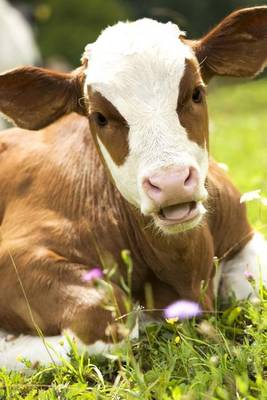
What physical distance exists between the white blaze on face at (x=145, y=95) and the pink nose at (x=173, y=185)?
0.14ft

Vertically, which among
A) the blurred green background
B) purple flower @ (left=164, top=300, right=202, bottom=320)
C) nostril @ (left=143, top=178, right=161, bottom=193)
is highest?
nostril @ (left=143, top=178, right=161, bottom=193)

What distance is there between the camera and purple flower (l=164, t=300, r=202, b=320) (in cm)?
456

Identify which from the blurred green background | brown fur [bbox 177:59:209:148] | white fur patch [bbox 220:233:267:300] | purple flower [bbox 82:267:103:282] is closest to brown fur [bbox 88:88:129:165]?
brown fur [bbox 177:59:209:148]

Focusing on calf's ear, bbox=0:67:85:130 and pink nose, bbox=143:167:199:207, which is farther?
calf's ear, bbox=0:67:85:130

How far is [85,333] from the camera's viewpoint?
454cm

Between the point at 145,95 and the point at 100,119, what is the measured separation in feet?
1.14

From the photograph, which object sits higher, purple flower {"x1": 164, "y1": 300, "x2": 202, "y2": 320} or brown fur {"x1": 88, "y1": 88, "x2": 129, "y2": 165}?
brown fur {"x1": 88, "y1": 88, "x2": 129, "y2": 165}

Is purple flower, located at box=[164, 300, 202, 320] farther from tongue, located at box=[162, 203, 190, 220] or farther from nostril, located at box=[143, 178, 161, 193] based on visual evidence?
nostril, located at box=[143, 178, 161, 193]

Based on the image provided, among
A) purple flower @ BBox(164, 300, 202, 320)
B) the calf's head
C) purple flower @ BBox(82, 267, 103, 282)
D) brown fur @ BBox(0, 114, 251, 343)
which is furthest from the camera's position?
brown fur @ BBox(0, 114, 251, 343)

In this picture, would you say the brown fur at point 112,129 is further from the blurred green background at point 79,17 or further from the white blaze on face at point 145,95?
the blurred green background at point 79,17

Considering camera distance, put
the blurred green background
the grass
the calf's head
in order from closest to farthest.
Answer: the grass
the calf's head
the blurred green background

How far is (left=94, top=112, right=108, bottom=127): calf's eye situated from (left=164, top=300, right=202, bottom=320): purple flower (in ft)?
3.14

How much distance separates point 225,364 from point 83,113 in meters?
1.68

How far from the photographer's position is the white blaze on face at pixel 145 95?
4.13 meters
